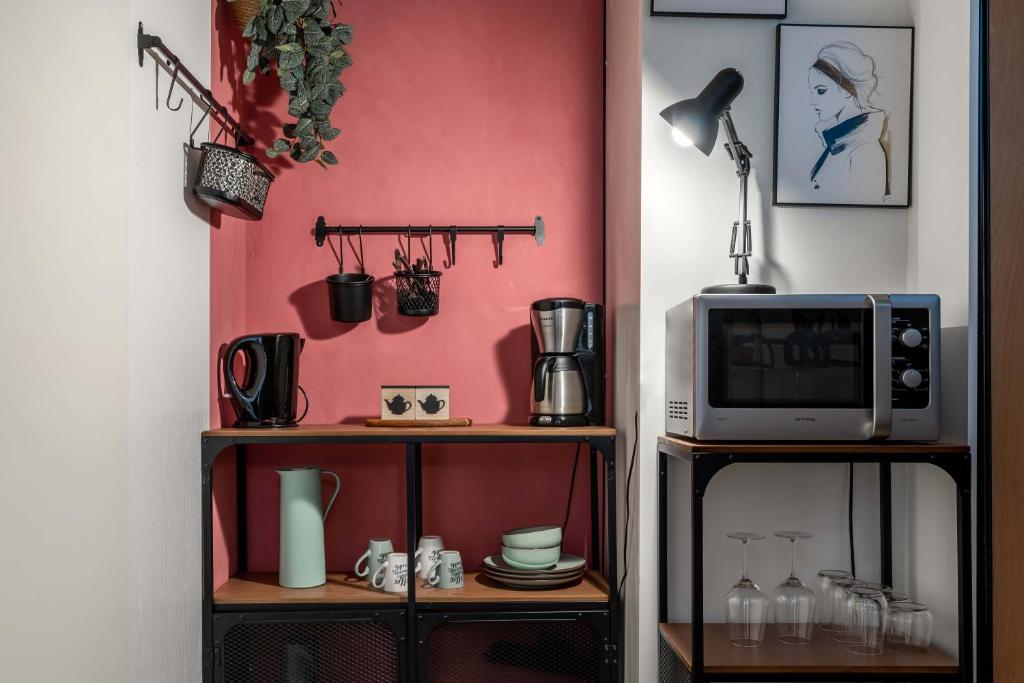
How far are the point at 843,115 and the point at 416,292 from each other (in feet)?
4.07

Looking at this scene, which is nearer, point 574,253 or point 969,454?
point 969,454

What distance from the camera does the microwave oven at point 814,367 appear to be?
176 centimetres

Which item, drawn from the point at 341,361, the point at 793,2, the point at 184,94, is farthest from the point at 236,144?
the point at 793,2

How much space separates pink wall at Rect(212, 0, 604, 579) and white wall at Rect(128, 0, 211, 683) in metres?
0.38

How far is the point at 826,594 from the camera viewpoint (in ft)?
6.43

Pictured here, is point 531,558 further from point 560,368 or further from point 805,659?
point 805,659

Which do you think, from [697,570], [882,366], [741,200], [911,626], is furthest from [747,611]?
[741,200]

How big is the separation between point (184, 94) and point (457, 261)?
91cm

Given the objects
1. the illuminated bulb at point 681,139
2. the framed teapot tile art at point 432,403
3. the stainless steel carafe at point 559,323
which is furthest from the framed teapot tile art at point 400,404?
the illuminated bulb at point 681,139

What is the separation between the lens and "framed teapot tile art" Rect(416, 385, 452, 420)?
93.8 inches

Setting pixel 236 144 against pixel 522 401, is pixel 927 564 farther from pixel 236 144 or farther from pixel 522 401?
pixel 236 144

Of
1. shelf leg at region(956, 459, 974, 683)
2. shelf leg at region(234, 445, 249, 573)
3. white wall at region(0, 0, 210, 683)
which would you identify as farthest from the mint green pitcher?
shelf leg at region(956, 459, 974, 683)

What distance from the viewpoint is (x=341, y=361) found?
103 inches

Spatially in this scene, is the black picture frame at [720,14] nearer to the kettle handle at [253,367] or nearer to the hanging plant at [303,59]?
the hanging plant at [303,59]
